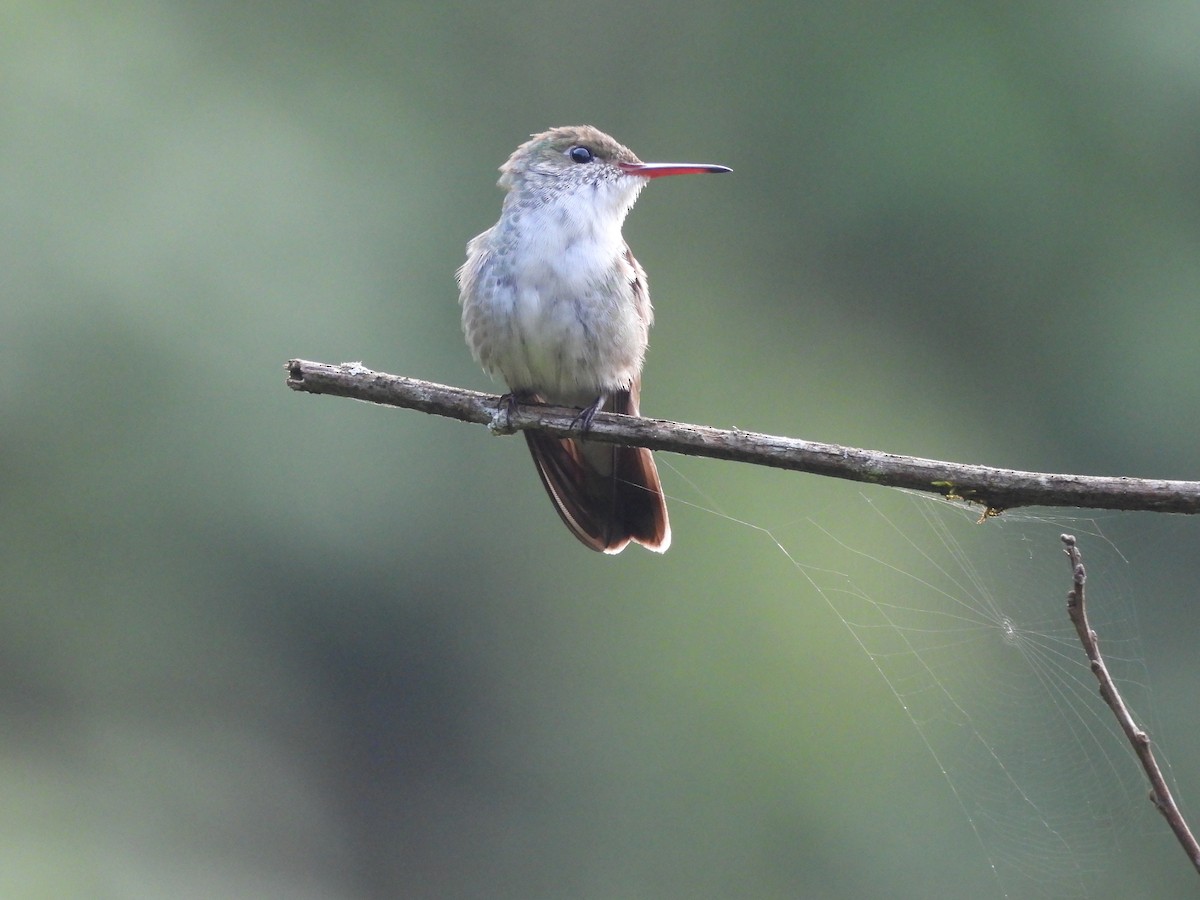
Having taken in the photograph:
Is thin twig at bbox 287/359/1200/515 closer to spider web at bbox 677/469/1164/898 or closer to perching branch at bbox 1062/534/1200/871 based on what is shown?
perching branch at bbox 1062/534/1200/871

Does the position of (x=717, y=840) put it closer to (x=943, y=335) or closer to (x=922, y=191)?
(x=943, y=335)

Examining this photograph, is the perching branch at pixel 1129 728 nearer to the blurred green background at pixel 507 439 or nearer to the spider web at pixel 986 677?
the spider web at pixel 986 677

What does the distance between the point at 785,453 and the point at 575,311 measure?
150 centimetres

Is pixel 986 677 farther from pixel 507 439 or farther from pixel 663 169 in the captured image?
pixel 507 439

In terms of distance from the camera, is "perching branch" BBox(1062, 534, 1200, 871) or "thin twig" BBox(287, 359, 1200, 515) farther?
"thin twig" BBox(287, 359, 1200, 515)

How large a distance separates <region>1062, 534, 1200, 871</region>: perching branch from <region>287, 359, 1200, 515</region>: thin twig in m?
0.42

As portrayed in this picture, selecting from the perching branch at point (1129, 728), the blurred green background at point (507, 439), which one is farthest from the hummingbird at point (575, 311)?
the blurred green background at point (507, 439)

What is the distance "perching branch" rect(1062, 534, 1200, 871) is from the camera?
226cm

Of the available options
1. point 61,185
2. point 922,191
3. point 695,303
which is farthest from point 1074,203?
point 61,185

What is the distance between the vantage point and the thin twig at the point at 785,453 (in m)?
2.93

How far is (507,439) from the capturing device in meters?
17.3

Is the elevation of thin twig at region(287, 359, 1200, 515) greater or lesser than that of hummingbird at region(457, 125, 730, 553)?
lesser

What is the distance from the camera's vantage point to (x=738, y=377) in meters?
17.9

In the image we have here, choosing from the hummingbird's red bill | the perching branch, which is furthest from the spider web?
the perching branch
